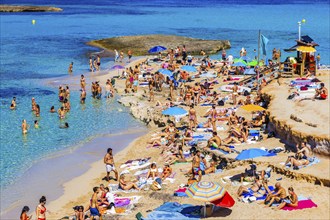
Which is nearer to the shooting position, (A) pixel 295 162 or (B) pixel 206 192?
(B) pixel 206 192

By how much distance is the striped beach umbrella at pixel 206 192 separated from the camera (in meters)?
14.1

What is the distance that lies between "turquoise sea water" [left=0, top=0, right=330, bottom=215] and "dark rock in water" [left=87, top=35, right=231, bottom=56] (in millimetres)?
1862

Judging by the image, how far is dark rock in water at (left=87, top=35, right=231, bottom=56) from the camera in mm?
53463

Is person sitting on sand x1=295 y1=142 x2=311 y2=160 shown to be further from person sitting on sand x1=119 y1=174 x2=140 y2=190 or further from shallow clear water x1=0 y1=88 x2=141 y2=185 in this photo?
shallow clear water x1=0 y1=88 x2=141 y2=185

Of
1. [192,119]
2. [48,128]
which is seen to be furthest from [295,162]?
[48,128]

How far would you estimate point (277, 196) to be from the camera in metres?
15.4

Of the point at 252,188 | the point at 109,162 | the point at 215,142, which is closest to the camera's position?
the point at 252,188

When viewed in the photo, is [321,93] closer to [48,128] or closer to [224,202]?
[224,202]

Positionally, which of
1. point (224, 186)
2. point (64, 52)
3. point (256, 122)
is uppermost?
point (256, 122)

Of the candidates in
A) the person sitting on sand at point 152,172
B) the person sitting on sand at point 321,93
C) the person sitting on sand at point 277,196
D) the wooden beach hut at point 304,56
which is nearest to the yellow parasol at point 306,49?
the wooden beach hut at point 304,56

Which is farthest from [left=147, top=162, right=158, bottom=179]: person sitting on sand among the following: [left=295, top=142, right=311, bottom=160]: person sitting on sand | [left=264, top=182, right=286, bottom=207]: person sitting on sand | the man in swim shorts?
[left=295, top=142, right=311, bottom=160]: person sitting on sand

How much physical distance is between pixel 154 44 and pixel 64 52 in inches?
385

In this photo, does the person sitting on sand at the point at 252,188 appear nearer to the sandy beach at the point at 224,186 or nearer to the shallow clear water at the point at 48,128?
the sandy beach at the point at 224,186

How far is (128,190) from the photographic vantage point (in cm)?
1816
